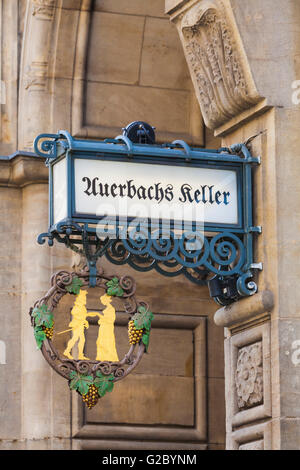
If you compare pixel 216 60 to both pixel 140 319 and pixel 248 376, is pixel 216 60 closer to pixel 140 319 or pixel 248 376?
pixel 140 319

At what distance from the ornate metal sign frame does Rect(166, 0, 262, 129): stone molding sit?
1.07ft

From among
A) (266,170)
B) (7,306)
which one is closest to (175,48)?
(7,306)

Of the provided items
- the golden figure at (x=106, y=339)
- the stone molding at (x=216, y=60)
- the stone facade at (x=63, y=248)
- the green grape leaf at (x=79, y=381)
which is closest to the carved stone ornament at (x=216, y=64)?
the stone molding at (x=216, y=60)

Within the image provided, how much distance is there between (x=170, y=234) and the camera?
10750 mm

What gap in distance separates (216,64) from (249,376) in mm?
2057

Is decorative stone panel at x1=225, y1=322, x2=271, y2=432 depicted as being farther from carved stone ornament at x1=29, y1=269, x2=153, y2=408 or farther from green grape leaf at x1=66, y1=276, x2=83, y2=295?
green grape leaf at x1=66, y1=276, x2=83, y2=295

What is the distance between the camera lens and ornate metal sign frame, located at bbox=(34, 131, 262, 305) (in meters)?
10.6

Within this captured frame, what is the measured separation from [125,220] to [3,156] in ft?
11.9

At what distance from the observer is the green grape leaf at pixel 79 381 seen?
1052 centimetres

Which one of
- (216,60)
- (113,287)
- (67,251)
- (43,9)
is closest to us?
(113,287)

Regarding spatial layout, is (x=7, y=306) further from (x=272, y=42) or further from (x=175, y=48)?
(x=272, y=42)

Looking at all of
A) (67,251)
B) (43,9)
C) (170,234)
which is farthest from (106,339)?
(43,9)

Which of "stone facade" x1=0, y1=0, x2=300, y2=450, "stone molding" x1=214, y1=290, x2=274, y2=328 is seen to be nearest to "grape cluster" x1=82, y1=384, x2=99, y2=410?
"stone molding" x1=214, y1=290, x2=274, y2=328

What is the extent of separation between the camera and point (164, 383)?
45.7ft
